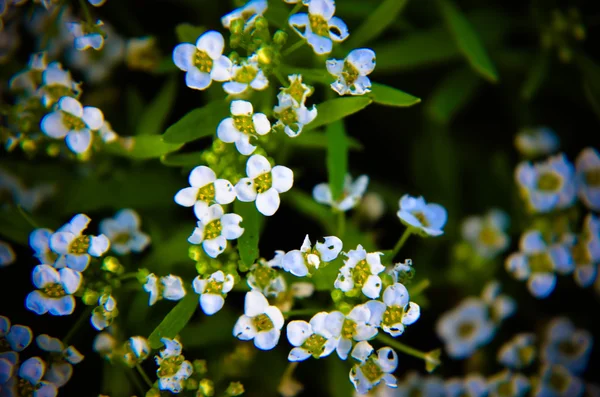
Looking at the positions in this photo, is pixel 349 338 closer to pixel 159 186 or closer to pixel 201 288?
pixel 201 288

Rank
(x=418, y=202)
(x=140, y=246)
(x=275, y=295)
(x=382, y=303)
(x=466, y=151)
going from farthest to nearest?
1. (x=466, y=151)
2. (x=140, y=246)
3. (x=418, y=202)
4. (x=275, y=295)
5. (x=382, y=303)

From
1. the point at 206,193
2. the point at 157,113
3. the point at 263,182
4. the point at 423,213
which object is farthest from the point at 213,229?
Answer: the point at 157,113

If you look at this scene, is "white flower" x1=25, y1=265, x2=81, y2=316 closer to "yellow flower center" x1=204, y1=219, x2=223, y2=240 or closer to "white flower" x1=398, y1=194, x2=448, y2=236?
"yellow flower center" x1=204, y1=219, x2=223, y2=240

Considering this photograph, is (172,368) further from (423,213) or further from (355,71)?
(355,71)

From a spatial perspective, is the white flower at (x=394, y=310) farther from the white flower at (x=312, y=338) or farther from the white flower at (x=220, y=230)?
the white flower at (x=220, y=230)

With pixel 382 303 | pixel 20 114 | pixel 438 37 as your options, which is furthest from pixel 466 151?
pixel 20 114

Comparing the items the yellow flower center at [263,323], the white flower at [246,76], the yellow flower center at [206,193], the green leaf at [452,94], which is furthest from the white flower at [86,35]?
the green leaf at [452,94]
